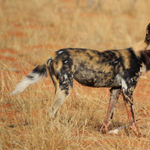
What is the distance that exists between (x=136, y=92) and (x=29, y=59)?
2.67 m

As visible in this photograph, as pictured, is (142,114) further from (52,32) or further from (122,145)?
(52,32)

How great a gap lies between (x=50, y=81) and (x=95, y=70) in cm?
208

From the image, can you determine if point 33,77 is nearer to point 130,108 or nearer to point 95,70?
point 95,70

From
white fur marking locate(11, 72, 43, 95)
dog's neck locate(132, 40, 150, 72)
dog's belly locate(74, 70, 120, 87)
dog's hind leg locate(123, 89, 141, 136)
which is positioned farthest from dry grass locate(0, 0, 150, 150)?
dog's neck locate(132, 40, 150, 72)

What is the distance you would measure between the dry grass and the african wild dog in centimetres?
25

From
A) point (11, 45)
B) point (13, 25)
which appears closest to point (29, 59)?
point (11, 45)

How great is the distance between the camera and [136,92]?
199 inches

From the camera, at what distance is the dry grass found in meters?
2.82

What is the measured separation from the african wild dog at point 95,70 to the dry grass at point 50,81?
0.25 m

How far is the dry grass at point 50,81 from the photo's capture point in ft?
9.25

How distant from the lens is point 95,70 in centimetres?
315

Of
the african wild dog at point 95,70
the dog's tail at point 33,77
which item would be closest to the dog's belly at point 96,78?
the african wild dog at point 95,70

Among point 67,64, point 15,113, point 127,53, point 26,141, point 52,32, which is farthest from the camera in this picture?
point 52,32

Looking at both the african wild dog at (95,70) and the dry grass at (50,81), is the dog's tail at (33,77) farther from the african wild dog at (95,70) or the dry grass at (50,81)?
the dry grass at (50,81)
